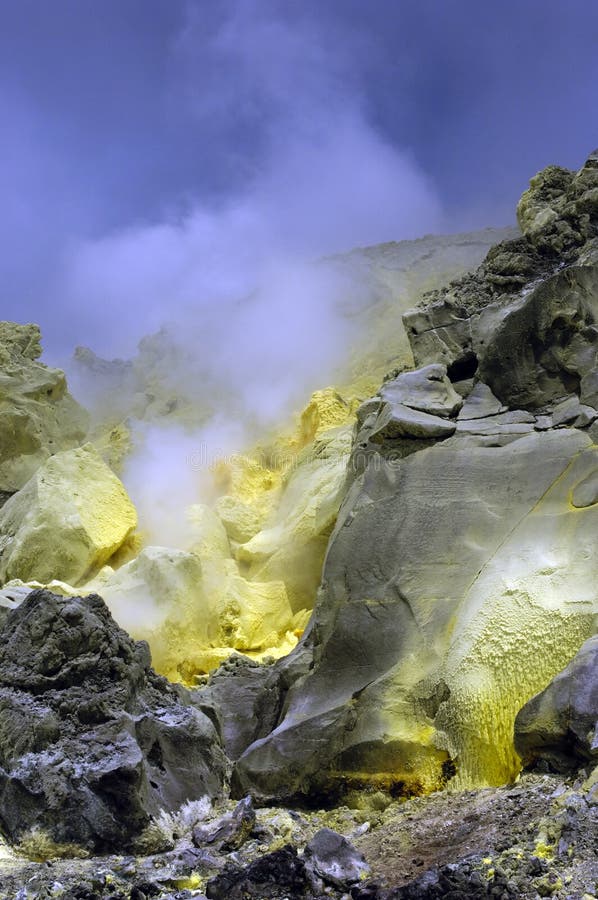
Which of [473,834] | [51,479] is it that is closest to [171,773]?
[473,834]

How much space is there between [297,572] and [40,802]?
772 cm

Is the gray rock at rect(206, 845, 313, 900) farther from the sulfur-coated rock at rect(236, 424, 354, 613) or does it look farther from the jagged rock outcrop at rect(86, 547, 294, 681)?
the jagged rock outcrop at rect(86, 547, 294, 681)

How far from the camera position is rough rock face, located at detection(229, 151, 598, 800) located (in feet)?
22.2

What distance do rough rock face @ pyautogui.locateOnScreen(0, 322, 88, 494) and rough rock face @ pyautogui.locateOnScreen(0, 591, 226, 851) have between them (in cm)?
982

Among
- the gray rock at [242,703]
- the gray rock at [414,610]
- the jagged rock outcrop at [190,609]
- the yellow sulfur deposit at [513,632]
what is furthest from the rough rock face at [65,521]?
the yellow sulfur deposit at [513,632]

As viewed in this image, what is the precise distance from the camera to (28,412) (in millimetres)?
16594

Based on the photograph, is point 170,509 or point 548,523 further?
point 170,509

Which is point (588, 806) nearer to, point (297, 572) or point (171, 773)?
point (171, 773)

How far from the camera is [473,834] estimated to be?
16.0ft

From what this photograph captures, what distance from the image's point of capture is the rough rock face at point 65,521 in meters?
13.5

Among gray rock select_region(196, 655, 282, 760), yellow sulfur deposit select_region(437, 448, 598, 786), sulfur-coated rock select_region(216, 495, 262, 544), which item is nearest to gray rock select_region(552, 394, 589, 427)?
yellow sulfur deposit select_region(437, 448, 598, 786)

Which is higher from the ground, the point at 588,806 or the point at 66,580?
the point at 66,580

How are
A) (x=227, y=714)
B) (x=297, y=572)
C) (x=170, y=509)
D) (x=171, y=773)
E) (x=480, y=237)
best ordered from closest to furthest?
(x=171, y=773), (x=227, y=714), (x=297, y=572), (x=170, y=509), (x=480, y=237)

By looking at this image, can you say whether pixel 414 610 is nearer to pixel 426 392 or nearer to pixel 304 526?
pixel 426 392
